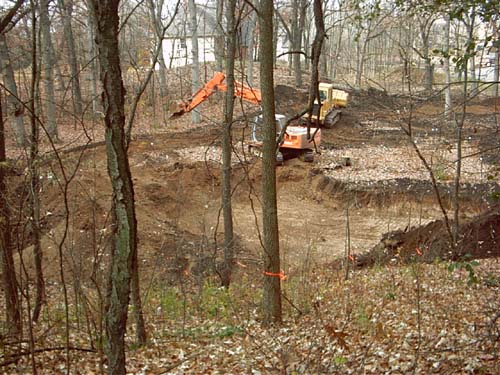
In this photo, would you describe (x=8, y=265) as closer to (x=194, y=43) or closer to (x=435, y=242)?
(x=435, y=242)

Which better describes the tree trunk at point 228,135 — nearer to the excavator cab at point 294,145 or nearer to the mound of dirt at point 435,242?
the mound of dirt at point 435,242

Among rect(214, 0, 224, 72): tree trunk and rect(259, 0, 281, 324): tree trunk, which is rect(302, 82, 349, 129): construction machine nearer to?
rect(214, 0, 224, 72): tree trunk

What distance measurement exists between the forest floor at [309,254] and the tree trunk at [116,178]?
1255 millimetres

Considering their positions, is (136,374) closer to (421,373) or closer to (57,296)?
(421,373)

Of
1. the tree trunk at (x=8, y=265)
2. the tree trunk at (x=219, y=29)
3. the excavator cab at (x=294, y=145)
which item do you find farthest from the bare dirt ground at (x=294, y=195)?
the tree trunk at (x=8, y=265)

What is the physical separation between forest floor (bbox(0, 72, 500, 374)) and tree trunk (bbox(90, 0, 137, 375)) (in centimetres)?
126

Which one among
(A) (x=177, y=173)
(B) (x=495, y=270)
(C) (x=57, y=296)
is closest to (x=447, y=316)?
(B) (x=495, y=270)

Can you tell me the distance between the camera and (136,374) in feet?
20.4

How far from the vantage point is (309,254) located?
11.9 metres

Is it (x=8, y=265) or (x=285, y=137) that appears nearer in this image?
(x=8, y=265)

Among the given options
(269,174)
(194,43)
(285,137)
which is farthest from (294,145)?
(269,174)

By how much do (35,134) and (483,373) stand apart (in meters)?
5.65

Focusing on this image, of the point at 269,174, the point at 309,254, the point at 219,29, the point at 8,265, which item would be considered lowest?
the point at 309,254

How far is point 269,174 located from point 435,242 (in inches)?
315
